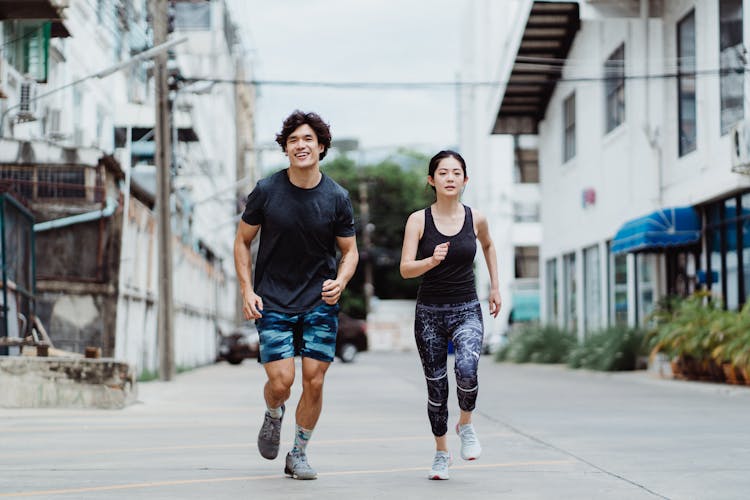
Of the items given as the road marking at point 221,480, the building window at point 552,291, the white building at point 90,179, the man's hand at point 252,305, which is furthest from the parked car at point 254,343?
the man's hand at point 252,305

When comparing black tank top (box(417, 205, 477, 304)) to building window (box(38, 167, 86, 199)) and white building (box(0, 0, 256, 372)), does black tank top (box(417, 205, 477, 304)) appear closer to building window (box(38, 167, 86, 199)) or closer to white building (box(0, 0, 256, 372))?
white building (box(0, 0, 256, 372))

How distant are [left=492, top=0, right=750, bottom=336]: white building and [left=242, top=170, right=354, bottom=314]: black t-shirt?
13.6 meters

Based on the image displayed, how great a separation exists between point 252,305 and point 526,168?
190ft

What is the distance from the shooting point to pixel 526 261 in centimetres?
6538

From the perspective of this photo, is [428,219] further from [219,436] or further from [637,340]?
[637,340]

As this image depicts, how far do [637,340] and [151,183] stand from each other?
40.8 feet

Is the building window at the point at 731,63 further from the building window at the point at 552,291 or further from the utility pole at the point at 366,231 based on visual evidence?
the utility pole at the point at 366,231

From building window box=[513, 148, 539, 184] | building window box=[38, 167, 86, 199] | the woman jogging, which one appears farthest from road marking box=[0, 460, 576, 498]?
building window box=[513, 148, 539, 184]

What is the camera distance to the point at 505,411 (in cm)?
1416

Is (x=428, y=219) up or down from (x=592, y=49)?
down

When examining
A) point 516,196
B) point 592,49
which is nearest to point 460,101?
point 516,196

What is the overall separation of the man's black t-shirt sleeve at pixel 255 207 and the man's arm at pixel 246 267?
0.04 metres

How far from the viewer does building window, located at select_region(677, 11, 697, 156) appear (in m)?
24.6

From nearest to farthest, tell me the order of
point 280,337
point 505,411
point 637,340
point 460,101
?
point 280,337 < point 505,411 < point 637,340 < point 460,101
